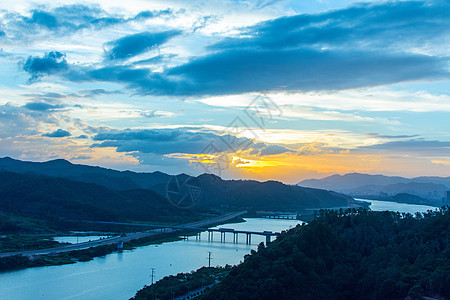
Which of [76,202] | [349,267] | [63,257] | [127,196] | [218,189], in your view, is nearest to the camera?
[349,267]

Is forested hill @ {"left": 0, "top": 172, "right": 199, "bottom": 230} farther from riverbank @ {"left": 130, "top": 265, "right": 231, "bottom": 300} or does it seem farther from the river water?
riverbank @ {"left": 130, "top": 265, "right": 231, "bottom": 300}

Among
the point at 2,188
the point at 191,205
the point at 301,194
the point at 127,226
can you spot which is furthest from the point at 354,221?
the point at 301,194

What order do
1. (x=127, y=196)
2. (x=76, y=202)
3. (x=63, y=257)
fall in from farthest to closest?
1. (x=127, y=196)
2. (x=76, y=202)
3. (x=63, y=257)

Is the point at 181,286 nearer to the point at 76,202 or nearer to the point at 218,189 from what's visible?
the point at 76,202

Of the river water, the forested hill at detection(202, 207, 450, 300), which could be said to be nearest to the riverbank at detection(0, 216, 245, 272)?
the river water

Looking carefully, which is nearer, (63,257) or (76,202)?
(63,257)

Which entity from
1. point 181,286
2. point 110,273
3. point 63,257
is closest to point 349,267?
point 181,286

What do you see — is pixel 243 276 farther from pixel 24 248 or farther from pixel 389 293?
→ pixel 24 248
